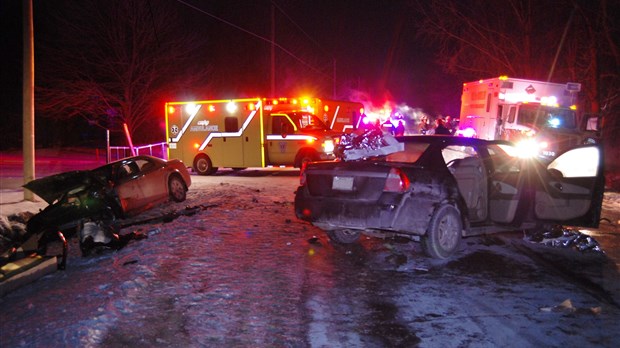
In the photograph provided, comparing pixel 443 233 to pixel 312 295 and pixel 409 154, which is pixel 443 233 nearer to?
pixel 409 154

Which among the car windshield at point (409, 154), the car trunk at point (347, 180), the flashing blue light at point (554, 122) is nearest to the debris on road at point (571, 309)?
the car trunk at point (347, 180)

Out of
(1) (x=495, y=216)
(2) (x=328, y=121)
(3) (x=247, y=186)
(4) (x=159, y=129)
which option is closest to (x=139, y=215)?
(3) (x=247, y=186)

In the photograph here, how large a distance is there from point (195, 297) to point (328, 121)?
13.8 m

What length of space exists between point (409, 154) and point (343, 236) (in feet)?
5.01

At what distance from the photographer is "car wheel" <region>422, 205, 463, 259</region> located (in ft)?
19.5

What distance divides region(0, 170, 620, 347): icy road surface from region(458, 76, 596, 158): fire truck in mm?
8812

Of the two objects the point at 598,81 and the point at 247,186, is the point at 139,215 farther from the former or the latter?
the point at 598,81

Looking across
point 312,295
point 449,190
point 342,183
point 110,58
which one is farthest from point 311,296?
point 110,58

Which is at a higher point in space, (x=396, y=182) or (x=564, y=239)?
(x=396, y=182)

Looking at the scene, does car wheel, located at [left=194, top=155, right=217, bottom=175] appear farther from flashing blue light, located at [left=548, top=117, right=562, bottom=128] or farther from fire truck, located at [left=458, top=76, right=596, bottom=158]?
flashing blue light, located at [left=548, top=117, right=562, bottom=128]

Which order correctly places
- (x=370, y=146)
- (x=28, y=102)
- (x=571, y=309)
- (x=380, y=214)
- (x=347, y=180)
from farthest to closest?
(x=28, y=102)
(x=370, y=146)
(x=347, y=180)
(x=380, y=214)
(x=571, y=309)

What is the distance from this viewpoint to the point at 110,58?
963 inches

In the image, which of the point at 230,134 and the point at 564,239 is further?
the point at 230,134

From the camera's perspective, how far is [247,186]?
13547mm
